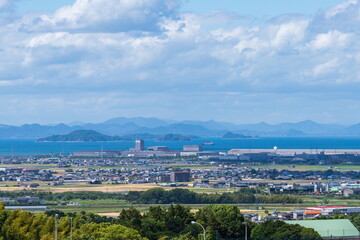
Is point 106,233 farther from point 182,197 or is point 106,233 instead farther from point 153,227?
point 182,197

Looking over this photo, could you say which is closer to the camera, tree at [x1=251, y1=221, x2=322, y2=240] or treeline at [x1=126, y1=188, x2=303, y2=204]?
tree at [x1=251, y1=221, x2=322, y2=240]

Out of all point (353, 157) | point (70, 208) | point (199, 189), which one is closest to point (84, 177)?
point (199, 189)

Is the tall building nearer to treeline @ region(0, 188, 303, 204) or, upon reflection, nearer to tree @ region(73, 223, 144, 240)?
Result: treeline @ region(0, 188, 303, 204)

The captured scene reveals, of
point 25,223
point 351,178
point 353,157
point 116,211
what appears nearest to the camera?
point 25,223

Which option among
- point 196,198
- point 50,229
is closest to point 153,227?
point 50,229

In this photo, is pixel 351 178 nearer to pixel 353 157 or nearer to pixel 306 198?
pixel 306 198

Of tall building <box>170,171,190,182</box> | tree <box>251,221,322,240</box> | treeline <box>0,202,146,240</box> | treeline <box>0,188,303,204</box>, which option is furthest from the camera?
tall building <box>170,171,190,182</box>

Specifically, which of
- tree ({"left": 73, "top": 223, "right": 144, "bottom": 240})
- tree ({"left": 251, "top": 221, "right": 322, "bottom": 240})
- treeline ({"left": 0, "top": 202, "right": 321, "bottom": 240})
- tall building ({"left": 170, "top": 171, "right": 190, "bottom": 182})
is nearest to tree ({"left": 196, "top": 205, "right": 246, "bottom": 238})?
treeline ({"left": 0, "top": 202, "right": 321, "bottom": 240})

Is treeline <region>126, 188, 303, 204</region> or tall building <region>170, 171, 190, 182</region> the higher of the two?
tall building <region>170, 171, 190, 182</region>

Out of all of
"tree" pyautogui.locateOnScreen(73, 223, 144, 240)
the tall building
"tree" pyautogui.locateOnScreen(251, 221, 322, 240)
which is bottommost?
"tree" pyautogui.locateOnScreen(251, 221, 322, 240)
